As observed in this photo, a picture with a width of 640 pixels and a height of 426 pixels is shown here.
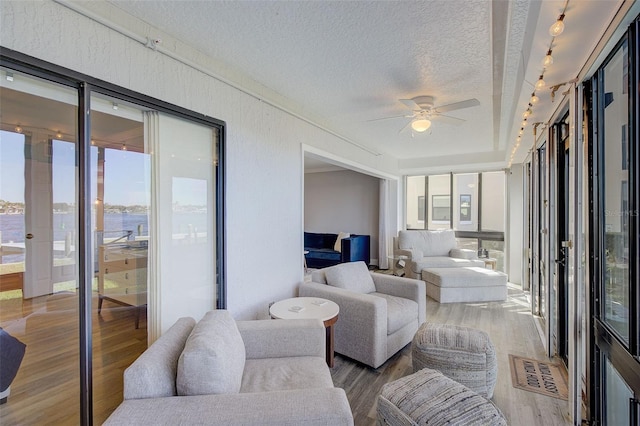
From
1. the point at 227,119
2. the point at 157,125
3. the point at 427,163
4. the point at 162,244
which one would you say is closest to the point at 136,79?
the point at 157,125

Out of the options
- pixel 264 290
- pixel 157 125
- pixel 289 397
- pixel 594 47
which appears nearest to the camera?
pixel 289 397

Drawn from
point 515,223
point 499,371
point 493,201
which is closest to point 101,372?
point 499,371

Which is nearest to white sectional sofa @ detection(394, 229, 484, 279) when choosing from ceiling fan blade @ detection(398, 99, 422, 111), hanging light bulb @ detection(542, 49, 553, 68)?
ceiling fan blade @ detection(398, 99, 422, 111)

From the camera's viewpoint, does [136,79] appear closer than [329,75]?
Yes

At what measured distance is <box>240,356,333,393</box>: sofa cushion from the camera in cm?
153

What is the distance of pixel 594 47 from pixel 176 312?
312 centimetres

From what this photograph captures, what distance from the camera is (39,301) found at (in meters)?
1.84

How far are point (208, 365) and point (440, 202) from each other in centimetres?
627

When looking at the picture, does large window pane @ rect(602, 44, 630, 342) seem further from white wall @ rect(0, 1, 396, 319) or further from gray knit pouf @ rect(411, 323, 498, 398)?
white wall @ rect(0, 1, 396, 319)

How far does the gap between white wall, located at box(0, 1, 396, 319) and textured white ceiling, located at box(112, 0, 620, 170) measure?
8.3 inches

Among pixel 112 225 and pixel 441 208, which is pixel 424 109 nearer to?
pixel 112 225

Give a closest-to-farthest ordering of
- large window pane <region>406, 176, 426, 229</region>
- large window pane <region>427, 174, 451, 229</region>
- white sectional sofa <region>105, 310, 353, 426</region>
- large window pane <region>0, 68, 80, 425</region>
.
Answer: white sectional sofa <region>105, 310, 353, 426</region> < large window pane <region>0, 68, 80, 425</region> < large window pane <region>427, 174, 451, 229</region> < large window pane <region>406, 176, 426, 229</region>

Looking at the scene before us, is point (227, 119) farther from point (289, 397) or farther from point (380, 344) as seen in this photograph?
point (380, 344)

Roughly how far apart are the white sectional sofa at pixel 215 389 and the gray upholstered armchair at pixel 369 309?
837 millimetres
